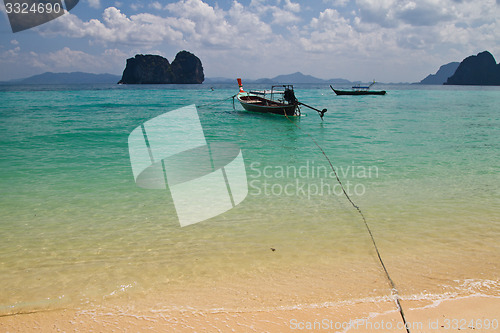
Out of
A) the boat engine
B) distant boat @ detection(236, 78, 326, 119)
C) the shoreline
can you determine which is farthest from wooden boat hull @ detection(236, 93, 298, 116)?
the shoreline

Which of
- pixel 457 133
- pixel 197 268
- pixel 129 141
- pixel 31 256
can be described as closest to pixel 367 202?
pixel 197 268

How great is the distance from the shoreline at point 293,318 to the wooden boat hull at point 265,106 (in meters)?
23.2

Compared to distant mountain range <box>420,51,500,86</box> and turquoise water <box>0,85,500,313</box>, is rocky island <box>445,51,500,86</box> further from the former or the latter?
turquoise water <box>0,85,500,313</box>

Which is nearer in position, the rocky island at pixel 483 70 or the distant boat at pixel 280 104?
the distant boat at pixel 280 104

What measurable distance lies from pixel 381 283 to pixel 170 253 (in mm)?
2934

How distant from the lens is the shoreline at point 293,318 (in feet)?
10.2

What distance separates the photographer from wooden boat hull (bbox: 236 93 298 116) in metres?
26.4

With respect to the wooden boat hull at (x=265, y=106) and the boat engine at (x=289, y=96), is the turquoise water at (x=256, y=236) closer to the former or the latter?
the wooden boat hull at (x=265, y=106)

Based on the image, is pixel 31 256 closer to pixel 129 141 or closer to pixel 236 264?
pixel 236 264

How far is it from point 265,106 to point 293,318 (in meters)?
25.1

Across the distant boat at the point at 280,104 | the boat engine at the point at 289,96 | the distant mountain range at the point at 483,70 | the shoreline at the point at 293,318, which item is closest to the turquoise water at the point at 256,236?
the shoreline at the point at 293,318

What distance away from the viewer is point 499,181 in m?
8.64

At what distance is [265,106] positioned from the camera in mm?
27375

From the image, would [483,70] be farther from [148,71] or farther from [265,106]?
[265,106]
